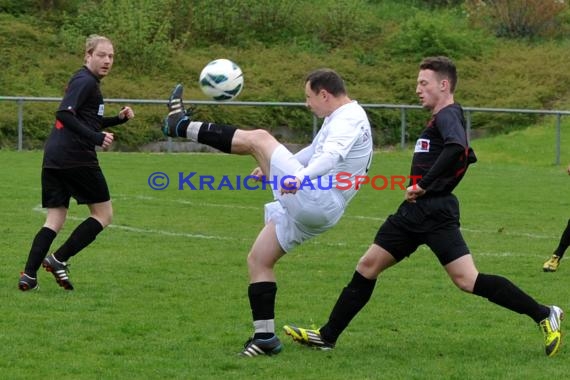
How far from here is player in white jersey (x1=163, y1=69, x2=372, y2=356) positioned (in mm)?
6961

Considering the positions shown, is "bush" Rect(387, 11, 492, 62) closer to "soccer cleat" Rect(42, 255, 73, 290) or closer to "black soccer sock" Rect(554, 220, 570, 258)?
"black soccer sock" Rect(554, 220, 570, 258)

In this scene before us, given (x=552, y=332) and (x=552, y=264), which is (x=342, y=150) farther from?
(x=552, y=264)

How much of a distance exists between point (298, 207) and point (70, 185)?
10.0ft

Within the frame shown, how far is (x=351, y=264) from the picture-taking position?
11305 millimetres

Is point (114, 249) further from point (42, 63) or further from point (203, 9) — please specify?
point (203, 9)

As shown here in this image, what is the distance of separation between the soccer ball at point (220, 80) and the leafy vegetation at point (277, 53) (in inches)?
698

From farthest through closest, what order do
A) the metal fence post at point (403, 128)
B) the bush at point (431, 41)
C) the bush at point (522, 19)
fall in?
1. the bush at point (522, 19)
2. the bush at point (431, 41)
3. the metal fence post at point (403, 128)

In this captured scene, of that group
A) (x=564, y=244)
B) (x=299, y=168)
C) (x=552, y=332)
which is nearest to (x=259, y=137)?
(x=299, y=168)

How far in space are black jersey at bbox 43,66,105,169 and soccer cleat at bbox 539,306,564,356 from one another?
3925mm

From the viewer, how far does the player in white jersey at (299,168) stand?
696 cm

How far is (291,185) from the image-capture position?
21.7ft

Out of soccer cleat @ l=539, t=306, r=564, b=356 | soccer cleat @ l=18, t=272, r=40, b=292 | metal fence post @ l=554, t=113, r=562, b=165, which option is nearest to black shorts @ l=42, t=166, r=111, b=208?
soccer cleat @ l=18, t=272, r=40, b=292

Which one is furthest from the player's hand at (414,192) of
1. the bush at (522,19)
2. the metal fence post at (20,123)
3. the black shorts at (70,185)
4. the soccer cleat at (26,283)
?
the bush at (522,19)

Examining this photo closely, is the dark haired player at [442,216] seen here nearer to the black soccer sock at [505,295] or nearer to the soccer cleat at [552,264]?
the black soccer sock at [505,295]
